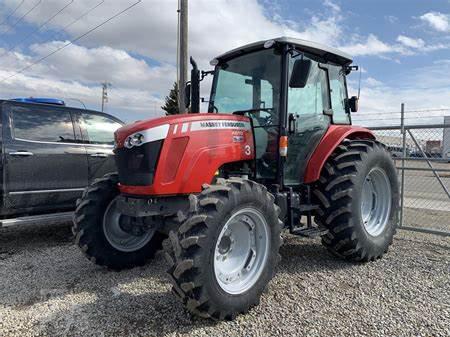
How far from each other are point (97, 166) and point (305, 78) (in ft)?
11.3

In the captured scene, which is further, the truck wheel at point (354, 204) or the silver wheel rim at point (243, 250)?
the truck wheel at point (354, 204)

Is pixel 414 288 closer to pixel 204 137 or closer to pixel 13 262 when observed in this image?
pixel 204 137

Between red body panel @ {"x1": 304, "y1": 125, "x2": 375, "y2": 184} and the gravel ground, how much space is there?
1059 mm

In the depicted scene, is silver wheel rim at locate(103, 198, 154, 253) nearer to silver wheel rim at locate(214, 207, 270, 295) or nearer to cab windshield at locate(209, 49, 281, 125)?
silver wheel rim at locate(214, 207, 270, 295)

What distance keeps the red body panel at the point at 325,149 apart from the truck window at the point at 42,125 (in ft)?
11.3

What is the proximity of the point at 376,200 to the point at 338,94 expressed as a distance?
1.46 meters

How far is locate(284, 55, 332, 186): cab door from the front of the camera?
13.8ft

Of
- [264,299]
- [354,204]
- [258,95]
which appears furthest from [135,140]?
[354,204]

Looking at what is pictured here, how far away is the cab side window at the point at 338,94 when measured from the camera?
4.79 meters

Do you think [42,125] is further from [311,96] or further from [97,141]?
[311,96]

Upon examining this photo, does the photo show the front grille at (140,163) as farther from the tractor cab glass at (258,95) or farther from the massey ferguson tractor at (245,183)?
the tractor cab glass at (258,95)

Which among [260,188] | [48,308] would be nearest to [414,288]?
[260,188]

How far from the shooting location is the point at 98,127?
5.93 m

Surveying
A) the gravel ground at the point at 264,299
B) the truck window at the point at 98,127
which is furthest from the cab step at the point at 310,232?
the truck window at the point at 98,127
